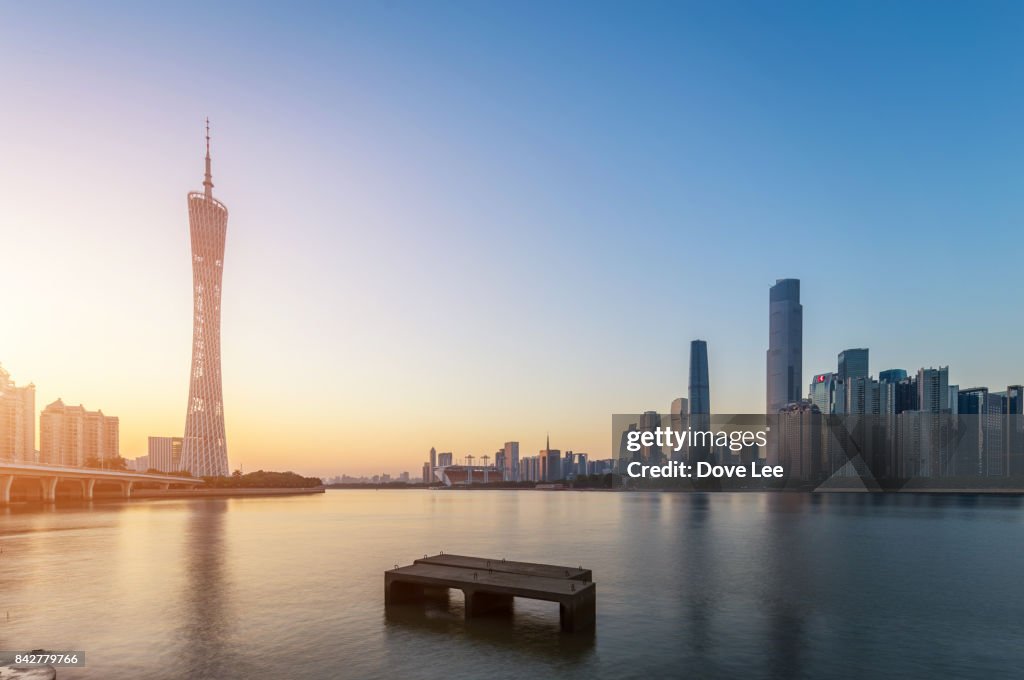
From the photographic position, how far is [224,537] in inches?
3263

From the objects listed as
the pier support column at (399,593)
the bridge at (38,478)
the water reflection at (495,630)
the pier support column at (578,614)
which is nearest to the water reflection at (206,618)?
the water reflection at (495,630)

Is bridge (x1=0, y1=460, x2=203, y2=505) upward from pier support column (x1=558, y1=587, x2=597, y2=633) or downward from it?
downward

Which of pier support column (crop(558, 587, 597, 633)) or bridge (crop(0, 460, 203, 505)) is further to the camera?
bridge (crop(0, 460, 203, 505))

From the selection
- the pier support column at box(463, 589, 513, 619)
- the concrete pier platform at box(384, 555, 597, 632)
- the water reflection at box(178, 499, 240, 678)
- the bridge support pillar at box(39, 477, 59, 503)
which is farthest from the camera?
→ the bridge support pillar at box(39, 477, 59, 503)

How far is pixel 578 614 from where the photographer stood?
106ft

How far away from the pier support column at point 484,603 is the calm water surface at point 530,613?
1.08 metres

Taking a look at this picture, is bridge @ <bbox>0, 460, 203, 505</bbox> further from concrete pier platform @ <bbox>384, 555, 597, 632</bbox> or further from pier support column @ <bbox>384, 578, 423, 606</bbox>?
concrete pier platform @ <bbox>384, 555, 597, 632</bbox>

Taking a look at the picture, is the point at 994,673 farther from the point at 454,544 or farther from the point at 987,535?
the point at 987,535

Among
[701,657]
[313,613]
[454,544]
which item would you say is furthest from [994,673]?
[454,544]

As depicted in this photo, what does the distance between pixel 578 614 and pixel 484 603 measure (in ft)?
21.1

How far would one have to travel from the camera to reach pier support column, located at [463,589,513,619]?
34875 millimetres

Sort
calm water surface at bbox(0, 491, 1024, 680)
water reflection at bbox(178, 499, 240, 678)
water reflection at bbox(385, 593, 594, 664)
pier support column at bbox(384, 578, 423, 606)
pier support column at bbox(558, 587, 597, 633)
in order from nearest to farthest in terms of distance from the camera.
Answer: water reflection at bbox(178, 499, 240, 678) → calm water surface at bbox(0, 491, 1024, 680) → water reflection at bbox(385, 593, 594, 664) → pier support column at bbox(558, 587, 597, 633) → pier support column at bbox(384, 578, 423, 606)

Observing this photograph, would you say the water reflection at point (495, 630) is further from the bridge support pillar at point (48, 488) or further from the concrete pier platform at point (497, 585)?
the bridge support pillar at point (48, 488)

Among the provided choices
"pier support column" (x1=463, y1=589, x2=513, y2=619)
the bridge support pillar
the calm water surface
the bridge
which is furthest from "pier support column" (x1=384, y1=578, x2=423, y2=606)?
the bridge support pillar
